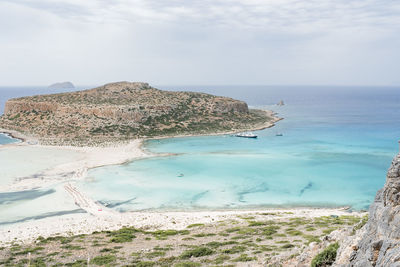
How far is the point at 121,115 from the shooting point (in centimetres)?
8956

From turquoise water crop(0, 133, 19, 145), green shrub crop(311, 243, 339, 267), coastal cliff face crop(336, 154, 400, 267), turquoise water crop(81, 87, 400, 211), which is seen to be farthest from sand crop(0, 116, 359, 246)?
turquoise water crop(0, 133, 19, 145)

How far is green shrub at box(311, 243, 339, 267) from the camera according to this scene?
41.1ft

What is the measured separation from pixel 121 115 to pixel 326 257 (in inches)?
3219

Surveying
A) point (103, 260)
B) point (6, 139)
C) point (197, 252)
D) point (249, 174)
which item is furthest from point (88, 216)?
point (6, 139)

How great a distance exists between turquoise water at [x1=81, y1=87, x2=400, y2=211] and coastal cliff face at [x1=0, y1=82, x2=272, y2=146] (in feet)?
42.4

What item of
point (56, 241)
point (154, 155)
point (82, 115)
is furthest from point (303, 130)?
point (56, 241)

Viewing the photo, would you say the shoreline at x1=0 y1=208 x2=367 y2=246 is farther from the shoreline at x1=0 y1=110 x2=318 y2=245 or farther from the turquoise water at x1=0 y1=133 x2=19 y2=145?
the turquoise water at x1=0 y1=133 x2=19 y2=145

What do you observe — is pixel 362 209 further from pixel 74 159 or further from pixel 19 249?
pixel 74 159

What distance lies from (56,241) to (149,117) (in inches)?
2701

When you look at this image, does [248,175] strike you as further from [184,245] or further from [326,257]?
[326,257]

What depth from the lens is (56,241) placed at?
25.3 meters

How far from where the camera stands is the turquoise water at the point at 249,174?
128 ft

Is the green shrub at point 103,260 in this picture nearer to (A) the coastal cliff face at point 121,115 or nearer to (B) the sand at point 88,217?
(B) the sand at point 88,217

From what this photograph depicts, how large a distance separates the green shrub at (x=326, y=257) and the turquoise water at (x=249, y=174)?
2441 centimetres
